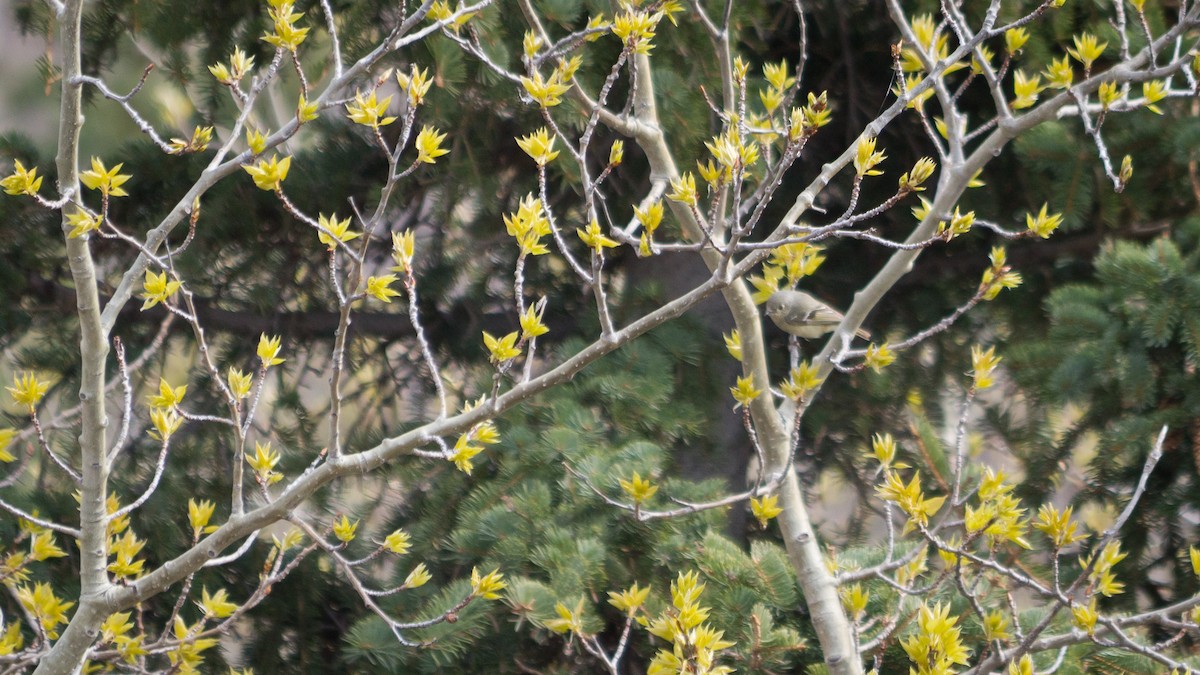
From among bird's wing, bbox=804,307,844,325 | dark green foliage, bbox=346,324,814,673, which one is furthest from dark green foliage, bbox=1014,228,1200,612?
dark green foliage, bbox=346,324,814,673

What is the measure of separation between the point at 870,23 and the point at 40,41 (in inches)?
108

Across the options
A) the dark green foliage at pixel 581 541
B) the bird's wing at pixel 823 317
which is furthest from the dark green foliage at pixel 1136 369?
the dark green foliage at pixel 581 541

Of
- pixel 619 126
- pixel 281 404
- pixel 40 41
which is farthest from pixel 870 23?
pixel 40 41

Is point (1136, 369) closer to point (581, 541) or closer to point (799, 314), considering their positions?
point (799, 314)

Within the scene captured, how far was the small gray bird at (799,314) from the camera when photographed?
8.93ft

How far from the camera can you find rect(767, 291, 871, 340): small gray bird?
2.72 meters

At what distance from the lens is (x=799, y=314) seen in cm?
275

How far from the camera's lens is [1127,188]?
293cm

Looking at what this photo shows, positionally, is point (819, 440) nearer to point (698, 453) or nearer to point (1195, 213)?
point (698, 453)

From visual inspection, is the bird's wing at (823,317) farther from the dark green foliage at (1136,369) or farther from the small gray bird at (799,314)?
the dark green foliage at (1136,369)

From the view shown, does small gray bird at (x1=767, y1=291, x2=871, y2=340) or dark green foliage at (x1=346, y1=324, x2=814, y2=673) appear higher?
small gray bird at (x1=767, y1=291, x2=871, y2=340)

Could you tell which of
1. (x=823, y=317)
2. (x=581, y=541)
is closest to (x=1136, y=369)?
(x=823, y=317)

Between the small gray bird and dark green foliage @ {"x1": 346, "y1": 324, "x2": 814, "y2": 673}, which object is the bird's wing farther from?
dark green foliage @ {"x1": 346, "y1": 324, "x2": 814, "y2": 673}

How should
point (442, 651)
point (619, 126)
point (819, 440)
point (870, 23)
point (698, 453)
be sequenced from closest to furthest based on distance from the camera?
1. point (619, 126)
2. point (442, 651)
3. point (698, 453)
4. point (870, 23)
5. point (819, 440)
